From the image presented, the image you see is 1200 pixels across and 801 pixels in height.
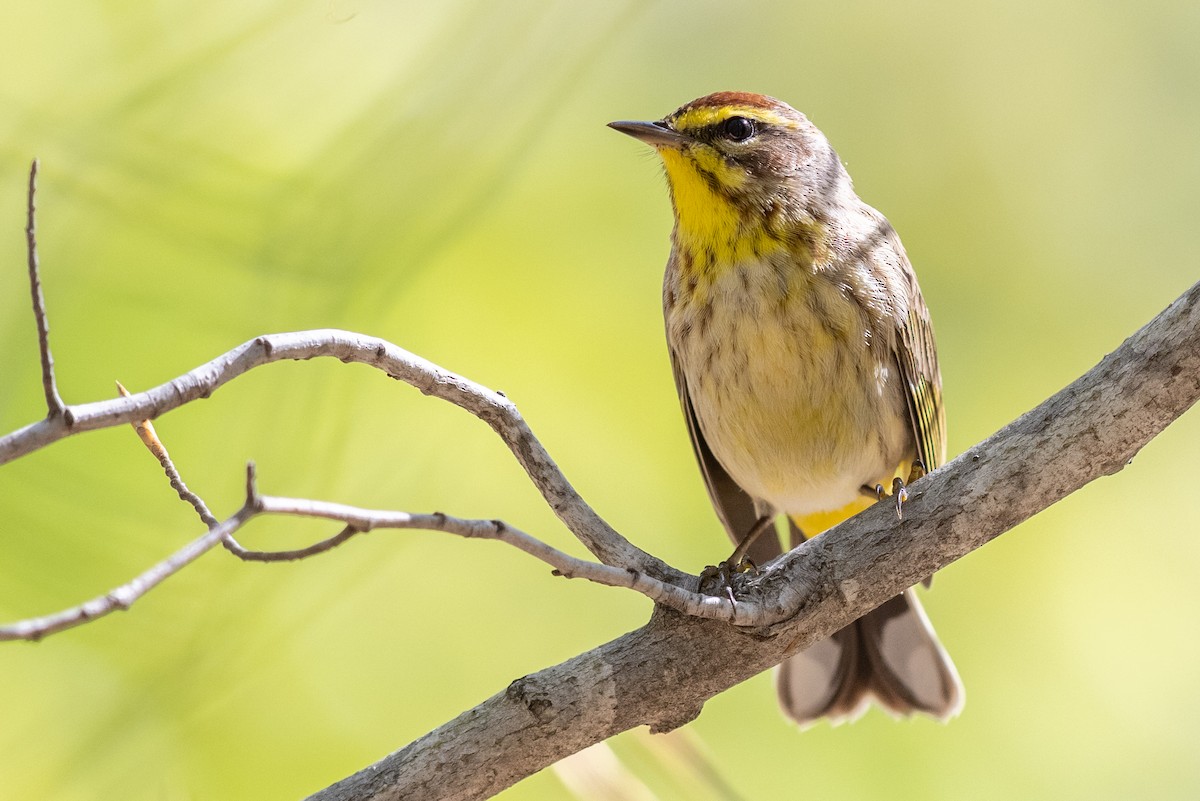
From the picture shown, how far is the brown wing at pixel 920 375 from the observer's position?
3090mm

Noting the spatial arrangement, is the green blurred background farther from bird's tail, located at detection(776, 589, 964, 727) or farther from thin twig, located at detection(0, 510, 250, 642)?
thin twig, located at detection(0, 510, 250, 642)

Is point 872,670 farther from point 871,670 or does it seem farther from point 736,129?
point 736,129

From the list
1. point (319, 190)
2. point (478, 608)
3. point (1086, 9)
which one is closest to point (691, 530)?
point (478, 608)

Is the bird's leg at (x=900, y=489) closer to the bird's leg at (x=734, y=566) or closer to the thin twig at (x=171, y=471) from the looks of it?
the bird's leg at (x=734, y=566)

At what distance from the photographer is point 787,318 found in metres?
2.94

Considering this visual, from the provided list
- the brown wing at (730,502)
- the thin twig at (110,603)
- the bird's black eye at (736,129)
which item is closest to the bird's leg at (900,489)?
the brown wing at (730,502)

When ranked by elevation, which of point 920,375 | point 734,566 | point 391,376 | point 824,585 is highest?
point 920,375

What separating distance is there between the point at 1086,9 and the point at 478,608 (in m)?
3.68

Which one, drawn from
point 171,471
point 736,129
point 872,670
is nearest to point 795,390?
point 736,129

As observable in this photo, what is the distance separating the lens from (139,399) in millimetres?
1517

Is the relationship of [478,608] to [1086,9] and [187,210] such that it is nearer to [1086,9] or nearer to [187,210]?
[187,210]

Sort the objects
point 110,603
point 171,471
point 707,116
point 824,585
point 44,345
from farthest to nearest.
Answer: point 707,116
point 824,585
point 171,471
point 44,345
point 110,603

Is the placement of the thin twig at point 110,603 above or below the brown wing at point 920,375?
below

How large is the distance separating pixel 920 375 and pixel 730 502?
2.76 feet
